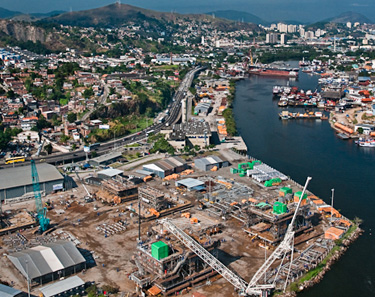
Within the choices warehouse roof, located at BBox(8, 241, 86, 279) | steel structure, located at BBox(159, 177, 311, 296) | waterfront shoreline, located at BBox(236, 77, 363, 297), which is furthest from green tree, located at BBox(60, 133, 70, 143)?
waterfront shoreline, located at BBox(236, 77, 363, 297)

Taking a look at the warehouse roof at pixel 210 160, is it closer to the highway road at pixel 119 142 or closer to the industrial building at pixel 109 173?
the industrial building at pixel 109 173

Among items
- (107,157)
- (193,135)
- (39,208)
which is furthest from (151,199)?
(193,135)

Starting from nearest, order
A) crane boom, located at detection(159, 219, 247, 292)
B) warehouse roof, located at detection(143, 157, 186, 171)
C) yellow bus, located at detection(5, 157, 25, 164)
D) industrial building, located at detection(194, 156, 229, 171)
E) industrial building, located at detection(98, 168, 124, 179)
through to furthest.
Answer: crane boom, located at detection(159, 219, 247, 292), industrial building, located at detection(98, 168, 124, 179), warehouse roof, located at detection(143, 157, 186, 171), industrial building, located at detection(194, 156, 229, 171), yellow bus, located at detection(5, 157, 25, 164)

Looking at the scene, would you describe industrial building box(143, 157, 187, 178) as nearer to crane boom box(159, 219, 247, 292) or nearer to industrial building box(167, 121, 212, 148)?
industrial building box(167, 121, 212, 148)

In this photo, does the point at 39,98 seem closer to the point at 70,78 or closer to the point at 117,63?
the point at 70,78

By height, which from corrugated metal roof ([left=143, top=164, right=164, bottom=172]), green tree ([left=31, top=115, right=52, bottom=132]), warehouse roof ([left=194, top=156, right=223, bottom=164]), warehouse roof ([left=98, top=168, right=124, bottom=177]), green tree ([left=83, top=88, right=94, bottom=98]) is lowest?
warehouse roof ([left=98, top=168, right=124, bottom=177])

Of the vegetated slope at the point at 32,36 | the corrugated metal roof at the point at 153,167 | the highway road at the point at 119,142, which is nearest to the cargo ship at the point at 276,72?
the highway road at the point at 119,142

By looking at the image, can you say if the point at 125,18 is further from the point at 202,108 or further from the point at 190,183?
the point at 190,183
